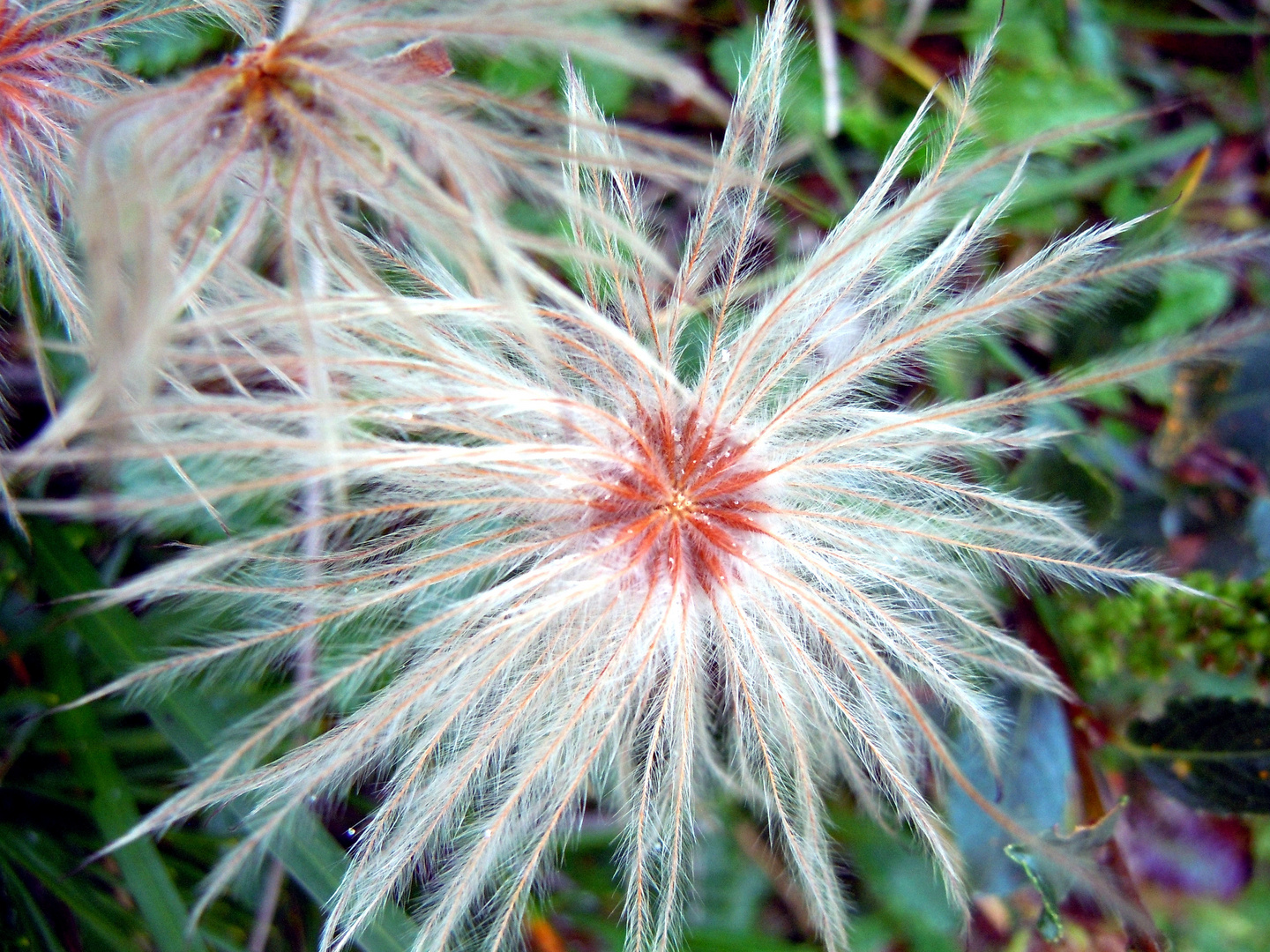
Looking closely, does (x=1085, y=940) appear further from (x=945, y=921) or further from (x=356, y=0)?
(x=356, y=0)

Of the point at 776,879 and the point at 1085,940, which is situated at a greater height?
the point at 776,879

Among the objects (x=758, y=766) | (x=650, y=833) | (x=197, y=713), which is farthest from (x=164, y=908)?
(x=758, y=766)

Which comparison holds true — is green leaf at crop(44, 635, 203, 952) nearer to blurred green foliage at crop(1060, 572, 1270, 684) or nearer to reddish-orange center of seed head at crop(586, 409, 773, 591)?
reddish-orange center of seed head at crop(586, 409, 773, 591)

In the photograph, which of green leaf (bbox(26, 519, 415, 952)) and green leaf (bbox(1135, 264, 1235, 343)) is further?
green leaf (bbox(1135, 264, 1235, 343))

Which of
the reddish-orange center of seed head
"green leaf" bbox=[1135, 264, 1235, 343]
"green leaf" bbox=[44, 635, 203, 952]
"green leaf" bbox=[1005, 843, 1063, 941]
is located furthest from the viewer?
"green leaf" bbox=[1135, 264, 1235, 343]

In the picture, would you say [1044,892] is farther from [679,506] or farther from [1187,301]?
[1187,301]

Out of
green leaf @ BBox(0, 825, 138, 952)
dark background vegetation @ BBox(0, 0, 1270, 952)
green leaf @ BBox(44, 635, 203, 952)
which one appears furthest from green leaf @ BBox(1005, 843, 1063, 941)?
green leaf @ BBox(0, 825, 138, 952)

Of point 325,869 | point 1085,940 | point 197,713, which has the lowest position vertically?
point 1085,940
